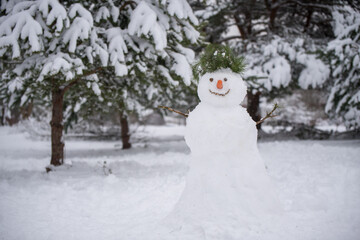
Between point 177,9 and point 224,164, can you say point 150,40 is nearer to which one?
point 177,9

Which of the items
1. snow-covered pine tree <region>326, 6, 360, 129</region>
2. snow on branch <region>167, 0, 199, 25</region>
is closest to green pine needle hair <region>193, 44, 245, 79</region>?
snow on branch <region>167, 0, 199, 25</region>

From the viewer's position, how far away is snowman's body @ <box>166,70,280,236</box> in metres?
2.84

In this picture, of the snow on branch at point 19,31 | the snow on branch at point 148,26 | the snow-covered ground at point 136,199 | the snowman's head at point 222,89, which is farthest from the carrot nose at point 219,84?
the snow on branch at point 19,31

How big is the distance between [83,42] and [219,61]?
10.1 ft

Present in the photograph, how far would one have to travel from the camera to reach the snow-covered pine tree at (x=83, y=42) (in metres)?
4.16


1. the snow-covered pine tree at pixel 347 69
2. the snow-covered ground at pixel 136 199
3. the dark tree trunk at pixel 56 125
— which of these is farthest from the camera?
the snow-covered pine tree at pixel 347 69

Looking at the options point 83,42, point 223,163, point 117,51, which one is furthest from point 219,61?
point 83,42

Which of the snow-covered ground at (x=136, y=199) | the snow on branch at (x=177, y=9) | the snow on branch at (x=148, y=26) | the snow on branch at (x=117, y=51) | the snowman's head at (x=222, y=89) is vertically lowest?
the snow-covered ground at (x=136, y=199)

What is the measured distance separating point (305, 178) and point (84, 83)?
4.66 metres

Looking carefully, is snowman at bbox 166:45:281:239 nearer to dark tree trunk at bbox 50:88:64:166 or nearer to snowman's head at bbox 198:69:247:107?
snowman's head at bbox 198:69:247:107

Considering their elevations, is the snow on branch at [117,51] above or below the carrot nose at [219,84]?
above

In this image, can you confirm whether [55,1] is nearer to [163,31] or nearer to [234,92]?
[163,31]

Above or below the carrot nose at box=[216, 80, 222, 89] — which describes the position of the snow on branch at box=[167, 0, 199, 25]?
above

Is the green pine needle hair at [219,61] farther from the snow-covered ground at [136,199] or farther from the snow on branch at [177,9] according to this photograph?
the snow on branch at [177,9]
